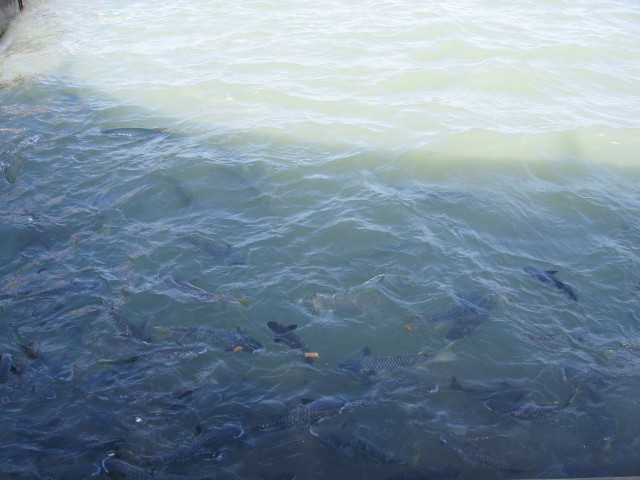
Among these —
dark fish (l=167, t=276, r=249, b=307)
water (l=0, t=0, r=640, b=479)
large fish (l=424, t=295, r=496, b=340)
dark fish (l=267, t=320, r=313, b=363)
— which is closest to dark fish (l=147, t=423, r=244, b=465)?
water (l=0, t=0, r=640, b=479)

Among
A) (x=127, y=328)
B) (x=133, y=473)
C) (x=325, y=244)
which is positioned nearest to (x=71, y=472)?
(x=133, y=473)

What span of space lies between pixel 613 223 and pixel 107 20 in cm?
1549

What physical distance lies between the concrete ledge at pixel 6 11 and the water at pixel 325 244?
84.2 inches

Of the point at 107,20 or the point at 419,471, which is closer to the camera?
the point at 419,471

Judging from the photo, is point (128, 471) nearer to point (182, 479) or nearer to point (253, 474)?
point (182, 479)

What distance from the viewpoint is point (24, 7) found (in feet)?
59.2

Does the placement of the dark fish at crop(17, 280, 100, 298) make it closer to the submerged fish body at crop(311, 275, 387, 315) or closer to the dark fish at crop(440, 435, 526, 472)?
the submerged fish body at crop(311, 275, 387, 315)

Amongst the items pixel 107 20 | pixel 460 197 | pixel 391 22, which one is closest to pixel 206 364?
pixel 460 197

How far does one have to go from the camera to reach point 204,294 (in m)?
6.68

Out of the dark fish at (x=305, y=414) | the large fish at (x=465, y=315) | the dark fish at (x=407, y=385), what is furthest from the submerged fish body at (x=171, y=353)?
the large fish at (x=465, y=315)

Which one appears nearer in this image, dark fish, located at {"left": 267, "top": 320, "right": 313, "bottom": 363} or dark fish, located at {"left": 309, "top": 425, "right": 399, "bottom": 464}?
dark fish, located at {"left": 309, "top": 425, "right": 399, "bottom": 464}

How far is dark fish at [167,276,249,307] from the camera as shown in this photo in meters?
6.58

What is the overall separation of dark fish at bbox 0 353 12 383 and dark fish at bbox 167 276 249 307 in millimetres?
1929

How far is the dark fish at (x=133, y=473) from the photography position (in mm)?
4621
